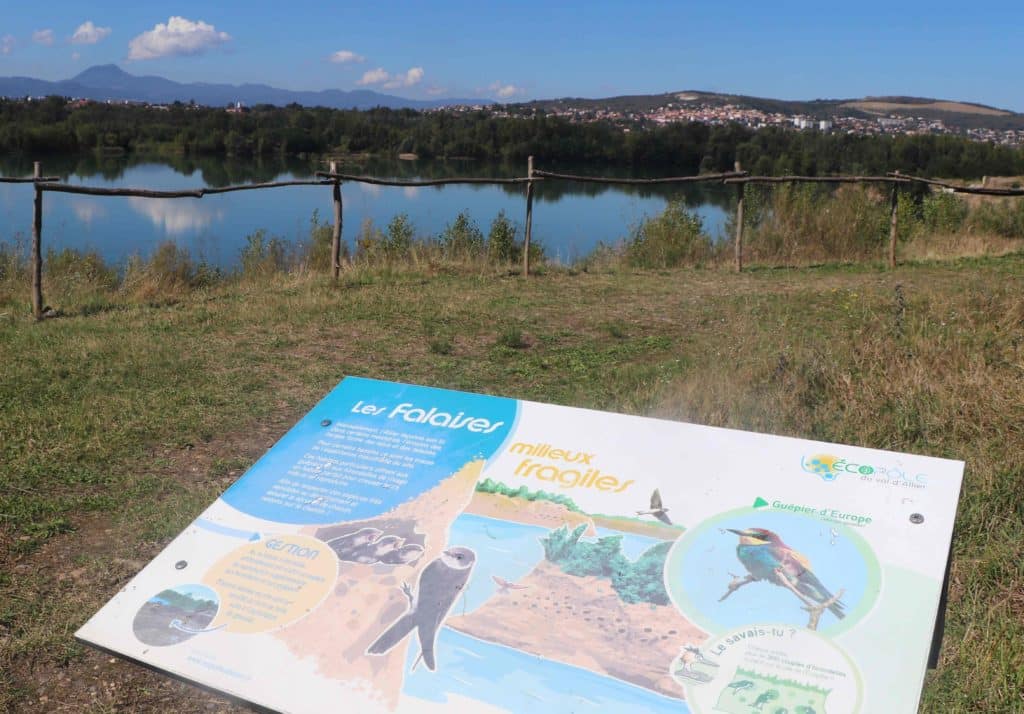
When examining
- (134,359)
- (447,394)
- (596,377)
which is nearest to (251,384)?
(134,359)

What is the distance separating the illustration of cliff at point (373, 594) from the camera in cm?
180

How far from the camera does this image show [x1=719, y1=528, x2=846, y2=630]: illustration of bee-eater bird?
1.79 meters

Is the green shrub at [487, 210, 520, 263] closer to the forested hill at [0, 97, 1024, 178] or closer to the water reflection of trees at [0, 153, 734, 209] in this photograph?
the water reflection of trees at [0, 153, 734, 209]

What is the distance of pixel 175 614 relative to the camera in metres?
2.02

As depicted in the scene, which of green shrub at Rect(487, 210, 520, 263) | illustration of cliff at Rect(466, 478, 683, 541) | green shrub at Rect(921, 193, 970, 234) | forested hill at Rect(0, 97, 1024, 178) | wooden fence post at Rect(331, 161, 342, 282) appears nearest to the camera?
illustration of cliff at Rect(466, 478, 683, 541)

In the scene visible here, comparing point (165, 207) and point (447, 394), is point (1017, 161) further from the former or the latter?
point (447, 394)

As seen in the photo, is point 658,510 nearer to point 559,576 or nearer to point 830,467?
point 559,576

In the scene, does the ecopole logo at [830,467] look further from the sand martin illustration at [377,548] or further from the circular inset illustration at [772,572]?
the sand martin illustration at [377,548]

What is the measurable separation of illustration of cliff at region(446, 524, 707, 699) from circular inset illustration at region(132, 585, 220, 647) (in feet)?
1.90

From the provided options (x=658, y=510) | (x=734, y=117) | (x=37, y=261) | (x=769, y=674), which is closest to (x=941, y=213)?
(x=37, y=261)

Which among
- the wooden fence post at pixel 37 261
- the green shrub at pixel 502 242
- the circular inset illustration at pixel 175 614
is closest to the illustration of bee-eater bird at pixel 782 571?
the circular inset illustration at pixel 175 614

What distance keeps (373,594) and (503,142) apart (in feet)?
123

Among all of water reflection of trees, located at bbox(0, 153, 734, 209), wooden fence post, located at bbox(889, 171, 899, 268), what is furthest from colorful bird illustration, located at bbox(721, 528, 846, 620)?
water reflection of trees, located at bbox(0, 153, 734, 209)

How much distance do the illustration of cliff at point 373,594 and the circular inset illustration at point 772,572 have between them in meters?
0.57
